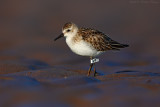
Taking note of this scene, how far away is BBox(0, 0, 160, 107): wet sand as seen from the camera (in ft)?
23.7

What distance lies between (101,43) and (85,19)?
5303mm

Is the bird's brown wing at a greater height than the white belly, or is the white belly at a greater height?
the bird's brown wing

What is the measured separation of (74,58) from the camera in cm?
1337

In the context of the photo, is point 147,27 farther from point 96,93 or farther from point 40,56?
point 96,93

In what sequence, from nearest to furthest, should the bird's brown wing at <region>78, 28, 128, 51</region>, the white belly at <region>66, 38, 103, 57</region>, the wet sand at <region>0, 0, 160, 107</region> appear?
the wet sand at <region>0, 0, 160, 107</region>, the white belly at <region>66, 38, 103, 57</region>, the bird's brown wing at <region>78, 28, 128, 51</region>

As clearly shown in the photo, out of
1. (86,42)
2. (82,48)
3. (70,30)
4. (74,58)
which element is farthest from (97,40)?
(74,58)

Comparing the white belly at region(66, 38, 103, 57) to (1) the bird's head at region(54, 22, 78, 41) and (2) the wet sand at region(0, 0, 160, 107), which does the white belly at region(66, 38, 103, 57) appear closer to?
(1) the bird's head at region(54, 22, 78, 41)

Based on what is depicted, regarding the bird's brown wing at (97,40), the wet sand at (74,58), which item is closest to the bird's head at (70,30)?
the bird's brown wing at (97,40)

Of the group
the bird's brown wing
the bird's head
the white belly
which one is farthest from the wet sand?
the bird's head

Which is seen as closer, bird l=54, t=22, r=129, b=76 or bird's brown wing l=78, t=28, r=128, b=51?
bird l=54, t=22, r=129, b=76

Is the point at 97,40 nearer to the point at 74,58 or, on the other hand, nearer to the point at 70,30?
the point at 70,30

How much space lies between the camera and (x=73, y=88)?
7.72 meters

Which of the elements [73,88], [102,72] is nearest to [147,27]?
Result: [102,72]

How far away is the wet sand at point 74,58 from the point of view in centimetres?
723
